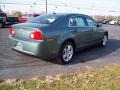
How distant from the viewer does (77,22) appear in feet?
26.1

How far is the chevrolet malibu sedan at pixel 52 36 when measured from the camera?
6440 mm

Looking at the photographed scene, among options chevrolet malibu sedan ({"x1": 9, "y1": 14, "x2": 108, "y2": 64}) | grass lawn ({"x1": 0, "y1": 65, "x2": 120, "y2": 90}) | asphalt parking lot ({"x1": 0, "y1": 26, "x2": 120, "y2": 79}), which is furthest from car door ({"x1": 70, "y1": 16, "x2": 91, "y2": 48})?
grass lawn ({"x1": 0, "y1": 65, "x2": 120, "y2": 90})

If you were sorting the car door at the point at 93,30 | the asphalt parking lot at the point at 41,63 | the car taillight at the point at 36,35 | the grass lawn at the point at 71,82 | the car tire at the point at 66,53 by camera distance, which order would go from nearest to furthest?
1. the grass lawn at the point at 71,82
2. the asphalt parking lot at the point at 41,63
3. the car taillight at the point at 36,35
4. the car tire at the point at 66,53
5. the car door at the point at 93,30

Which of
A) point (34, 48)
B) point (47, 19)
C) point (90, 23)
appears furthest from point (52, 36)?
point (90, 23)

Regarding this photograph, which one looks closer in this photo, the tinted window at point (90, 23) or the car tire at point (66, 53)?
the car tire at point (66, 53)

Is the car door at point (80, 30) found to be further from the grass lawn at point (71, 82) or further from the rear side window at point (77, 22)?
the grass lawn at point (71, 82)

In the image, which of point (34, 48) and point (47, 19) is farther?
point (47, 19)

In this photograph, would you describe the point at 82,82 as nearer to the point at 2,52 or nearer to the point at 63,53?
the point at 63,53

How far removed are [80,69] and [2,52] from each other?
2930mm

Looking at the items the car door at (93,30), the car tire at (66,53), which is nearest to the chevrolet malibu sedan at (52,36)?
the car tire at (66,53)

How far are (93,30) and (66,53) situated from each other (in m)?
2.13

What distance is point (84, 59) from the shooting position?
26.2 feet

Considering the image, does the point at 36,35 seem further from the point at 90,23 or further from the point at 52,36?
the point at 90,23

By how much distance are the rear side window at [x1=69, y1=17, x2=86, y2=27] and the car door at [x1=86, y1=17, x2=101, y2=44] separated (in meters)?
0.47
